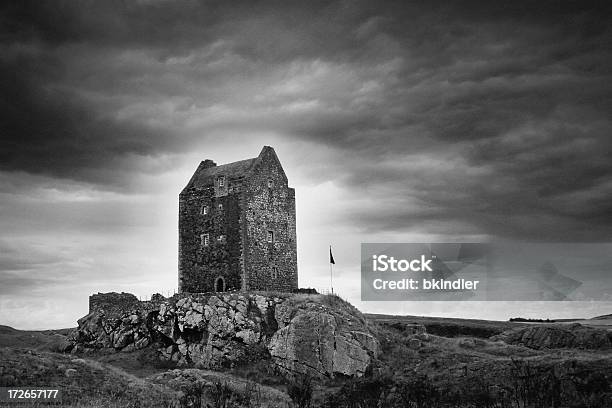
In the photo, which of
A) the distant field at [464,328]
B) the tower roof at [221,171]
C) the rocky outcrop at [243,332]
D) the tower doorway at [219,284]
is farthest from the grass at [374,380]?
the tower roof at [221,171]

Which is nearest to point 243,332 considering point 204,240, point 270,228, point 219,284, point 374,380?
point 219,284

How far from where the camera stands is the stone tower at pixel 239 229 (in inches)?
2345

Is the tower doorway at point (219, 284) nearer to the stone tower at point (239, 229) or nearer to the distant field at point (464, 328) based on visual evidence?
the stone tower at point (239, 229)

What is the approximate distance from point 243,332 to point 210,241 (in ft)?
42.6

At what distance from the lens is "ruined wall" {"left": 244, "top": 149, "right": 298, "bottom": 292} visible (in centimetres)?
5975

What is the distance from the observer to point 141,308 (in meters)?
56.4

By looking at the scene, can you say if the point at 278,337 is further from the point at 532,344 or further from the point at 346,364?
the point at 532,344

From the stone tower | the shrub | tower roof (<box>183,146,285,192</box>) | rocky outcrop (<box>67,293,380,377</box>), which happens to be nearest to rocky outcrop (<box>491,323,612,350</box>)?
rocky outcrop (<box>67,293,380,377</box>)

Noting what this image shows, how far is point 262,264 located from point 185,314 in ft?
32.0

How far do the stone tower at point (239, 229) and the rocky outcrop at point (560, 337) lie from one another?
69.5 ft

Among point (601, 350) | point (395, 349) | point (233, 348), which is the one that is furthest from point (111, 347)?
point (601, 350)

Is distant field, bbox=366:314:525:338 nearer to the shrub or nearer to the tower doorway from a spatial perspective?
the tower doorway

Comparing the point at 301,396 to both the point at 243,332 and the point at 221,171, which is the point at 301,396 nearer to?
the point at 243,332

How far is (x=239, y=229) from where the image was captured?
59.5 meters
